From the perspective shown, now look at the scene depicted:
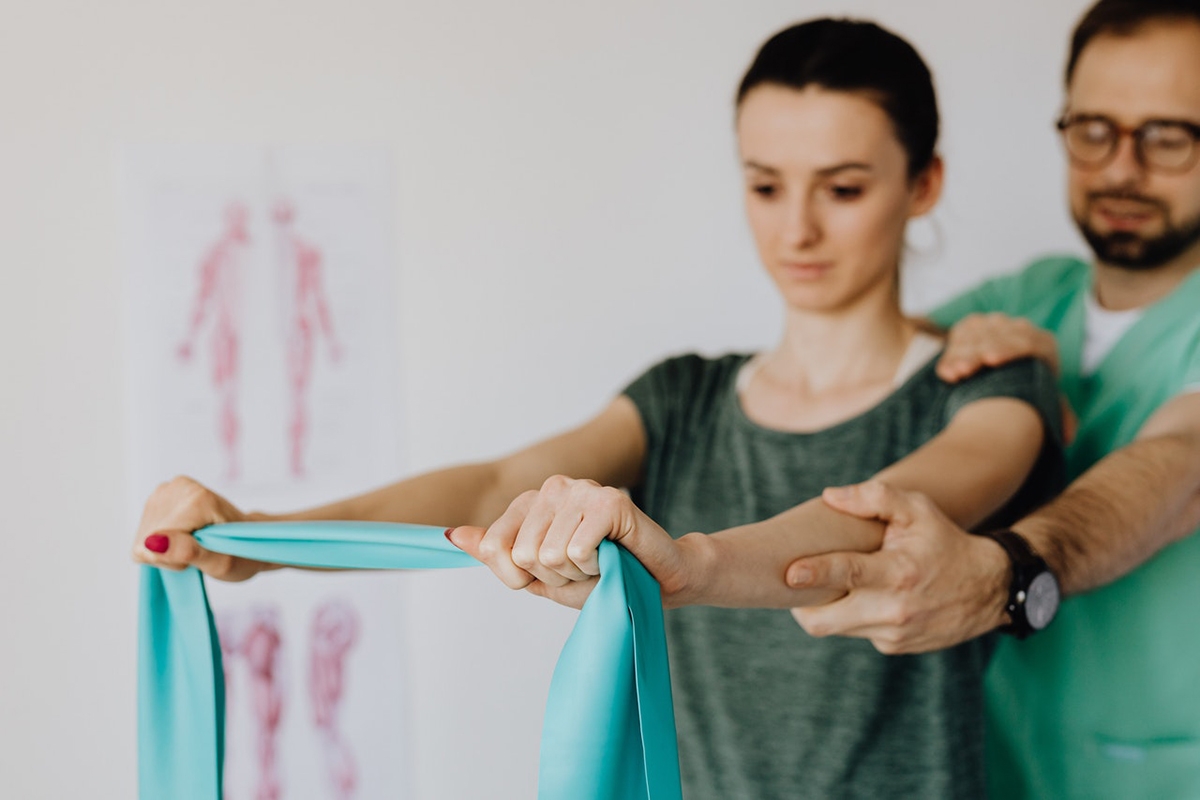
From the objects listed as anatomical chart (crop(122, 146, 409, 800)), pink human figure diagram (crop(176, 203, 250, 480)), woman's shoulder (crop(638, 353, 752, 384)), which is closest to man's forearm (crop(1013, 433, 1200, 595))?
woman's shoulder (crop(638, 353, 752, 384))

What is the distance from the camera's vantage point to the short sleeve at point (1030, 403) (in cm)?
138

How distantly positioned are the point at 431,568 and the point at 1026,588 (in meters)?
0.64

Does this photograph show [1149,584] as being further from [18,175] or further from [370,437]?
[18,175]

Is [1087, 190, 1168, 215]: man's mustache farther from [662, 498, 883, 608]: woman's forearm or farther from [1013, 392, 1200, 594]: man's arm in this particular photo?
[662, 498, 883, 608]: woman's forearm

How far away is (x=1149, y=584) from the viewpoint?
164 centimetres

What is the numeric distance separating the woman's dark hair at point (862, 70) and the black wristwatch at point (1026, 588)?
0.53 meters

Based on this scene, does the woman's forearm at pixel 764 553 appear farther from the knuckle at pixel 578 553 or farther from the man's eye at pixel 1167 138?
the man's eye at pixel 1167 138

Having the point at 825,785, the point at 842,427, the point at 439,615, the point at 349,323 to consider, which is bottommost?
the point at 825,785

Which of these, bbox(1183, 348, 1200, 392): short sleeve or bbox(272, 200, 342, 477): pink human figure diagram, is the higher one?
bbox(272, 200, 342, 477): pink human figure diagram

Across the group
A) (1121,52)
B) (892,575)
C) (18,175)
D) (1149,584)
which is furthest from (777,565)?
(18,175)

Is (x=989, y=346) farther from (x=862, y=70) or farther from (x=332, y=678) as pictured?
(x=332, y=678)

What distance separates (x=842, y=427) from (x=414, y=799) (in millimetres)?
1342

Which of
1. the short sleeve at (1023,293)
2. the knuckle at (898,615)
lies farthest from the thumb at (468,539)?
the short sleeve at (1023,293)

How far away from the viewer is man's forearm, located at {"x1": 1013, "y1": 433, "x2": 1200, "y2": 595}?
1309mm
